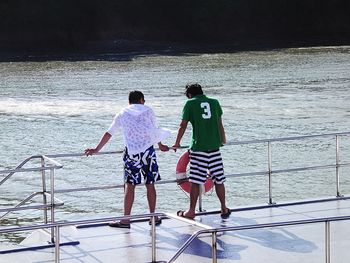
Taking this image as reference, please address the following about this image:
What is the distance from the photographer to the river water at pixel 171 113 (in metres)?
21.7

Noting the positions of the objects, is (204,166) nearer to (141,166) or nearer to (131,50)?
(141,166)

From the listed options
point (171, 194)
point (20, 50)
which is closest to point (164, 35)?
point (20, 50)

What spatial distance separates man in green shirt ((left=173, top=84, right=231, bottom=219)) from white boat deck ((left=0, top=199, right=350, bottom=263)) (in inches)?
20.4

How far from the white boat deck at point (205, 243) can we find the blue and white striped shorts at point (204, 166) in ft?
1.71

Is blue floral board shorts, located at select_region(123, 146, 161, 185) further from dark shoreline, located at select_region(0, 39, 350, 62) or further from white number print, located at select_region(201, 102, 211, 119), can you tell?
dark shoreline, located at select_region(0, 39, 350, 62)

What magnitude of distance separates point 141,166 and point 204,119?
80 centimetres

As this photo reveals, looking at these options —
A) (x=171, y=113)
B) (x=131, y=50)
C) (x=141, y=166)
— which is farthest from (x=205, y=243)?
(x=131, y=50)

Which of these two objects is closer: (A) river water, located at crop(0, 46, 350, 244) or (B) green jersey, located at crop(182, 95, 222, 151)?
(B) green jersey, located at crop(182, 95, 222, 151)

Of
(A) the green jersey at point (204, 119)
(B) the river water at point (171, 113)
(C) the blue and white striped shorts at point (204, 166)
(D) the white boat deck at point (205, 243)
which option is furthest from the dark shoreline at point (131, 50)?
(A) the green jersey at point (204, 119)

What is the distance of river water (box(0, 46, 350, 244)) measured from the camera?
71.3 feet

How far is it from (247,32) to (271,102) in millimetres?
41753

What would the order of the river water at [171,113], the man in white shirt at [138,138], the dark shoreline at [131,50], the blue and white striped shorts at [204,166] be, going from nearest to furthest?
the man in white shirt at [138,138] → the blue and white striped shorts at [204,166] → the river water at [171,113] → the dark shoreline at [131,50]

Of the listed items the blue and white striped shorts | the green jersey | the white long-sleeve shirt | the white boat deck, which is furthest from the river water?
the green jersey

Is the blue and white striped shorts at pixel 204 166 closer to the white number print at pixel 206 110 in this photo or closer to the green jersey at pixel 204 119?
the green jersey at pixel 204 119
